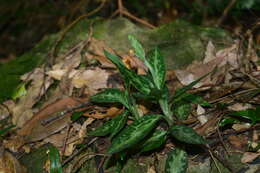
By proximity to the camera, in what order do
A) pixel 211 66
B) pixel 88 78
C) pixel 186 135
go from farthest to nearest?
pixel 88 78
pixel 211 66
pixel 186 135

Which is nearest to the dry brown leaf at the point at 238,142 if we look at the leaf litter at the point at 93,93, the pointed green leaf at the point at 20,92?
the leaf litter at the point at 93,93

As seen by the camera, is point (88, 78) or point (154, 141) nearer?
point (154, 141)

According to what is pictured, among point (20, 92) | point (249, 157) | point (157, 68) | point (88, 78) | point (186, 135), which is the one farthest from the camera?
point (20, 92)

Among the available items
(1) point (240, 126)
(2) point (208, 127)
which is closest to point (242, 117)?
(1) point (240, 126)

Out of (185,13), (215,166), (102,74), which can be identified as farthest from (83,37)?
(185,13)

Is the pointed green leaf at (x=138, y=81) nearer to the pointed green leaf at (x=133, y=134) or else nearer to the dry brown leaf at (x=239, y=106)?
the pointed green leaf at (x=133, y=134)

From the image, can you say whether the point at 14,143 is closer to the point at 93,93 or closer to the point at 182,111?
the point at 93,93

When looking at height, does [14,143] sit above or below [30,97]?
below
